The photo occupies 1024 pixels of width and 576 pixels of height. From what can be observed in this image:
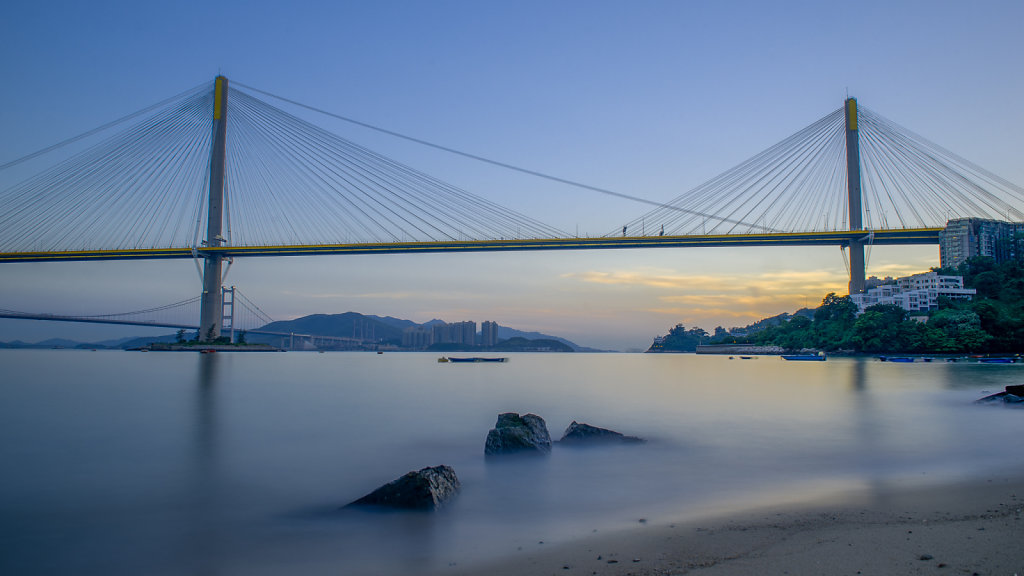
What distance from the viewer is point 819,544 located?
13.1 feet

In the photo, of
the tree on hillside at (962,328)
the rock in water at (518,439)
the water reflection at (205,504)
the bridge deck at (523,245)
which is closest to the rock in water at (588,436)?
the rock in water at (518,439)

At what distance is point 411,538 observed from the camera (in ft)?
15.5

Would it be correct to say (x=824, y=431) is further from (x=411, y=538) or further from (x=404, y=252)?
(x=404, y=252)

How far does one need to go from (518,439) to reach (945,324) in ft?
212

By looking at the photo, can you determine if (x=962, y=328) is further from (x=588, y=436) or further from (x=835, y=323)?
(x=588, y=436)

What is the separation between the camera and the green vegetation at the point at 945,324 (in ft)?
176

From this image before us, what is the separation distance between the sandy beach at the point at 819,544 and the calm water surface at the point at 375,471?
1.56ft

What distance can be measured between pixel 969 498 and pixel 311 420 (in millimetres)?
12128

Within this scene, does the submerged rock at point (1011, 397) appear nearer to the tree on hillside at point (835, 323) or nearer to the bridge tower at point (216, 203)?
the bridge tower at point (216, 203)

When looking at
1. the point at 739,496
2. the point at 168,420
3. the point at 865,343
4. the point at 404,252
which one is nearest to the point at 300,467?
the point at 739,496

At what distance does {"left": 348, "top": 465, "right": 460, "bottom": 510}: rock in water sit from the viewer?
5426 millimetres

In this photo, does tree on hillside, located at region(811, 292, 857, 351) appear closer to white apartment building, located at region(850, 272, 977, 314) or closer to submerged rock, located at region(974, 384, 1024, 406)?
white apartment building, located at region(850, 272, 977, 314)

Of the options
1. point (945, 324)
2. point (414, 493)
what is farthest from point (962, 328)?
Result: point (414, 493)

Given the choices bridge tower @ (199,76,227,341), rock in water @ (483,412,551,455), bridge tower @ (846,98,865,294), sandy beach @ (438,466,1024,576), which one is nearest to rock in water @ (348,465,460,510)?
sandy beach @ (438,466,1024,576)
